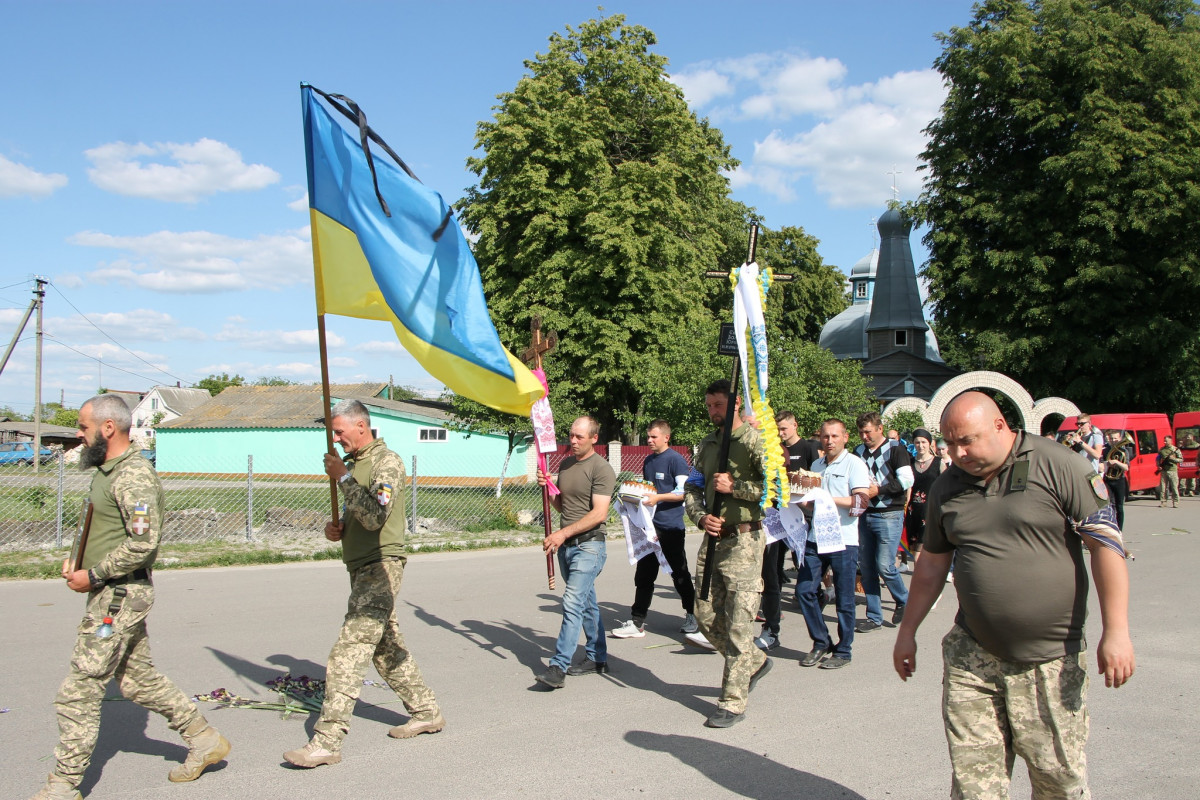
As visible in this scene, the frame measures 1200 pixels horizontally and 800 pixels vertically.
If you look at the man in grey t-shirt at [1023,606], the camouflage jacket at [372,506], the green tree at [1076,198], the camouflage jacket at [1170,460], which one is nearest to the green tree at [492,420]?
the camouflage jacket at [1170,460]

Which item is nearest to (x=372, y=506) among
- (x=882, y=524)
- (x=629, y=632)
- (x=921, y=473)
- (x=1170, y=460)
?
(x=629, y=632)

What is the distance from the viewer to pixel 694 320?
27.2m

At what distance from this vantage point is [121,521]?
4.26 meters

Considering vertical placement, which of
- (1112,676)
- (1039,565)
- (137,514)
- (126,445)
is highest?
(126,445)

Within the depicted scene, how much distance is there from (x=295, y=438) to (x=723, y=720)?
40128 mm

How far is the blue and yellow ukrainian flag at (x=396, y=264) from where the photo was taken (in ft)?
16.3

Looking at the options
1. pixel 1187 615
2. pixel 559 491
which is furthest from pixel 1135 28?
pixel 559 491

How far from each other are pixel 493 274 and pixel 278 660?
73.4 ft

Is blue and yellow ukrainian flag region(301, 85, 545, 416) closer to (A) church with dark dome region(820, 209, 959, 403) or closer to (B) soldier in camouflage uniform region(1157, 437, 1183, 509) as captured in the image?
(B) soldier in camouflage uniform region(1157, 437, 1183, 509)

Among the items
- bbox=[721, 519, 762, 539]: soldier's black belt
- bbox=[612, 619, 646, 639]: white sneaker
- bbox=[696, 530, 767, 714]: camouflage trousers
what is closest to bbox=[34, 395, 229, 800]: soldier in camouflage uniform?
bbox=[696, 530, 767, 714]: camouflage trousers

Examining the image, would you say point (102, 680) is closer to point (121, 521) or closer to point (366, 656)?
point (121, 521)

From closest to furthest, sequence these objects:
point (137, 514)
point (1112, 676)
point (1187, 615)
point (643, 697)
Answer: point (1112, 676) < point (137, 514) < point (643, 697) < point (1187, 615)

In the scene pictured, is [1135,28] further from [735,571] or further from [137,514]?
[137,514]

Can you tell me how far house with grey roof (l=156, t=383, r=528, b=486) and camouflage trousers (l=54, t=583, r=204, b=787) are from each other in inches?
1143
